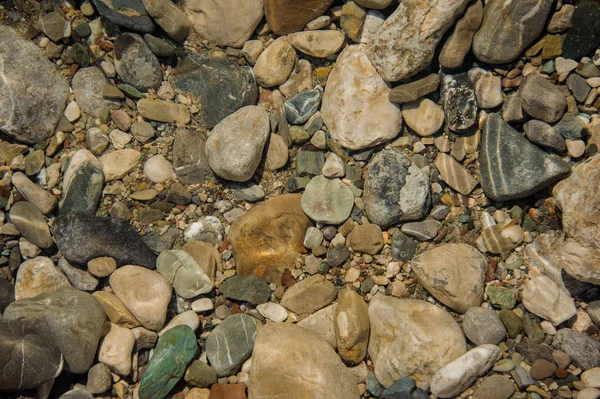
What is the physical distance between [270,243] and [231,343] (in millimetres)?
674

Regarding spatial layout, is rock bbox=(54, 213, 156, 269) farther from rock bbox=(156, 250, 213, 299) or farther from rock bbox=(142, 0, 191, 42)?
rock bbox=(142, 0, 191, 42)

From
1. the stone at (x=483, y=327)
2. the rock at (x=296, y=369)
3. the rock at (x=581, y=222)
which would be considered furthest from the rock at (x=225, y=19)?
the stone at (x=483, y=327)

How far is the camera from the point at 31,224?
10.1 ft

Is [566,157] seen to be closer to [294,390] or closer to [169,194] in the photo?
[294,390]

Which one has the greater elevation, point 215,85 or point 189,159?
point 215,85

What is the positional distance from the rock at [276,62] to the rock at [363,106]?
42 centimetres

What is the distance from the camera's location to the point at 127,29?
3309mm

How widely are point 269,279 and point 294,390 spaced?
2.35ft

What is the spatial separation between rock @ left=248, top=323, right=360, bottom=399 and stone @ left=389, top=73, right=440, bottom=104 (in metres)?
1.59

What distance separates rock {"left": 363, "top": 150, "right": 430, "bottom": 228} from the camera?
9.70ft

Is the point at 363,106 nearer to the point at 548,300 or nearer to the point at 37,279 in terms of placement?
the point at 548,300

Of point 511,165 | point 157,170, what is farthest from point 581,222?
point 157,170

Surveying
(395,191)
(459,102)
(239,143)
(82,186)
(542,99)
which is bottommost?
(82,186)

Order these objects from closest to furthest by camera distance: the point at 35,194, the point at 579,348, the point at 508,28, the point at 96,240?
the point at 579,348 → the point at 508,28 → the point at 96,240 → the point at 35,194
